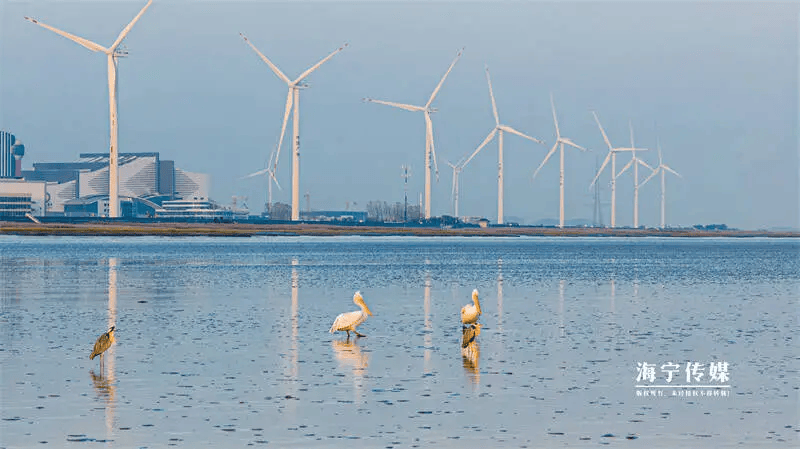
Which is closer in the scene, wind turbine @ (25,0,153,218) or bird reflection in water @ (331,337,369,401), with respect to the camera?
bird reflection in water @ (331,337,369,401)

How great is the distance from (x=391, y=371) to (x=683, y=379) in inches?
241

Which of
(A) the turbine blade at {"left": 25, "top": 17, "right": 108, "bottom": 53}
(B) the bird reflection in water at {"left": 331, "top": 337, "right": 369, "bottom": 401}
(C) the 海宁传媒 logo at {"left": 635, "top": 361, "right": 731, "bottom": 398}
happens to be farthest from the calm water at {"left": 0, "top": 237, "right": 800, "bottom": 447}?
(A) the turbine blade at {"left": 25, "top": 17, "right": 108, "bottom": 53}

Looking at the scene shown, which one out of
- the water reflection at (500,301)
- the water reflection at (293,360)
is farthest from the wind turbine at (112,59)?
the water reflection at (293,360)

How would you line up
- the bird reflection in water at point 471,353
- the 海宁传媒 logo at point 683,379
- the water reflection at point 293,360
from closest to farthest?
the water reflection at point 293,360 < the 海宁传媒 logo at point 683,379 < the bird reflection in water at point 471,353

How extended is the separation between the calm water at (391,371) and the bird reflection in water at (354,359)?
58mm

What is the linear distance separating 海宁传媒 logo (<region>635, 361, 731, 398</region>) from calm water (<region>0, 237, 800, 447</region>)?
175mm

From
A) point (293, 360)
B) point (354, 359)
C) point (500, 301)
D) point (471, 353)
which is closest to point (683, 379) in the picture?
point (471, 353)

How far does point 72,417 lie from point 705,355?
15575 mm

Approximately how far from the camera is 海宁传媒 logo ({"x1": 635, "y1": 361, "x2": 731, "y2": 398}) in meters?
22.9

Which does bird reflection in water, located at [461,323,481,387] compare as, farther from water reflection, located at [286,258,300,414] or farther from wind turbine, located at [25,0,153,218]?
wind turbine, located at [25,0,153,218]

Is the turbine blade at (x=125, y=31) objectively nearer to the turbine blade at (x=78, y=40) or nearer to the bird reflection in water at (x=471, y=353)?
the turbine blade at (x=78, y=40)

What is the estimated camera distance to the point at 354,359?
28156 millimetres

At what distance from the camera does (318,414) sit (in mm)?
20422

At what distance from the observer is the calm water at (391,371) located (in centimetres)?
1900
